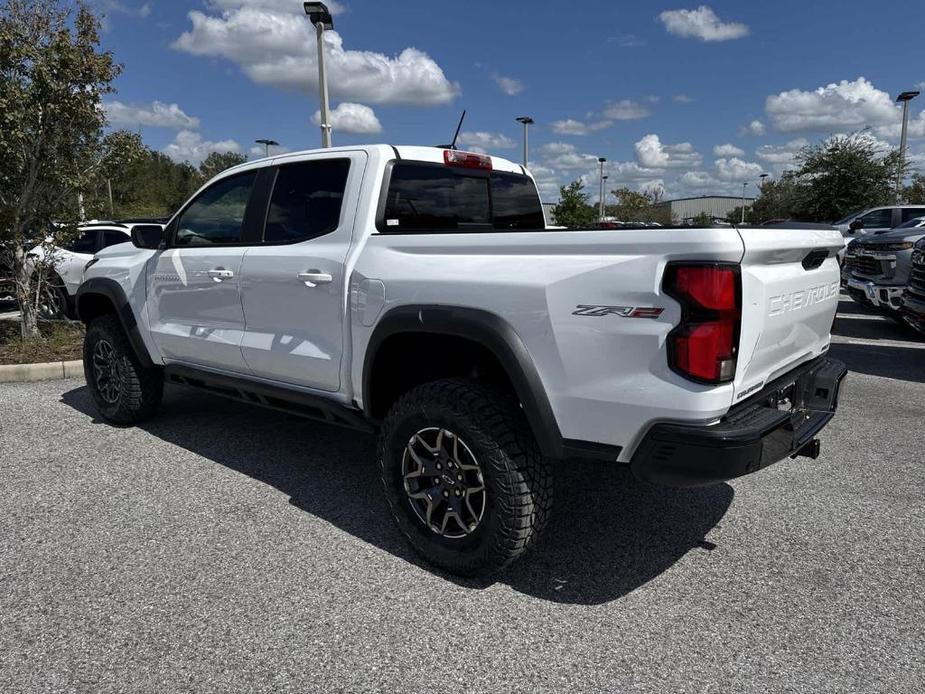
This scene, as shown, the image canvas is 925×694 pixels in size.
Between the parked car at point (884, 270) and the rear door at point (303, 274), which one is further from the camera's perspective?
the parked car at point (884, 270)

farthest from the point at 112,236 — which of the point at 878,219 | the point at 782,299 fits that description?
the point at 878,219

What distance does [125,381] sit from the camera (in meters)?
4.85

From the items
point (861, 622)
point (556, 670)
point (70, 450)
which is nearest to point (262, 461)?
point (70, 450)

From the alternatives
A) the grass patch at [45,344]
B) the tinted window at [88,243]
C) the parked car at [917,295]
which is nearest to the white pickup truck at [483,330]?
the grass patch at [45,344]

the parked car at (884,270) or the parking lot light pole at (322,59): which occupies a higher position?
the parking lot light pole at (322,59)

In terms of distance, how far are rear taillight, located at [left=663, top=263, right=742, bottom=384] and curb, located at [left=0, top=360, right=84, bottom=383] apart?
665cm

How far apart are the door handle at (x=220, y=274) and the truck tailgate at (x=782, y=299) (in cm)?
278

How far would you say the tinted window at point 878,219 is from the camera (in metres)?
13.7

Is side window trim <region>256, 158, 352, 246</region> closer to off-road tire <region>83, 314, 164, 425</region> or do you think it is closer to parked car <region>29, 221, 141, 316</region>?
off-road tire <region>83, 314, 164, 425</region>

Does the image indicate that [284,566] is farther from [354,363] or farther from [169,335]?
[169,335]

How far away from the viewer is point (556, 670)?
7.66 feet

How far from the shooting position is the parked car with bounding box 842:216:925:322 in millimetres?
8586

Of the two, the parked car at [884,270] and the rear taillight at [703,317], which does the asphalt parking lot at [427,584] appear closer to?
the rear taillight at [703,317]

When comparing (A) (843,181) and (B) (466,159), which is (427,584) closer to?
(B) (466,159)
